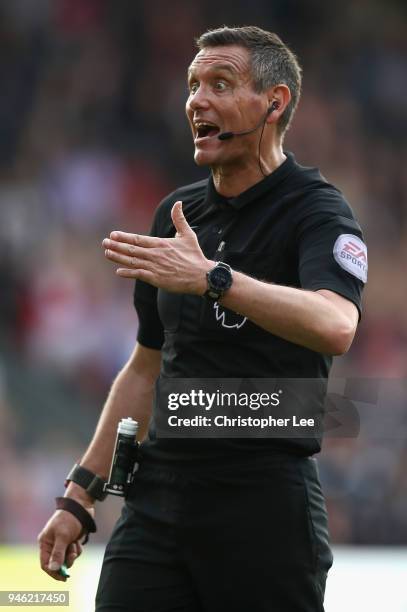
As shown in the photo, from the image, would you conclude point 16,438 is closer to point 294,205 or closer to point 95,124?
point 95,124

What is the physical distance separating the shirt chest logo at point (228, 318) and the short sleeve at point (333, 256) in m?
0.24

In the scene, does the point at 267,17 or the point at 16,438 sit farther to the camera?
the point at 267,17

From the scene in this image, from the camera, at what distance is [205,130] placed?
11.4 ft

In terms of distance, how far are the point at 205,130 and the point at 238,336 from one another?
66 centimetres

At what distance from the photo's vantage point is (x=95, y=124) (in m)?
11.6

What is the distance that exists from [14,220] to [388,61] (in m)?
4.40

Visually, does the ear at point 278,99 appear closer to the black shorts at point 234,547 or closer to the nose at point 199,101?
the nose at point 199,101

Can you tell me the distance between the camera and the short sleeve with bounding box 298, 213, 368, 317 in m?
3.01

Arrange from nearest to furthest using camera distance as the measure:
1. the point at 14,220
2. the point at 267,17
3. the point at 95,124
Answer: the point at 14,220 → the point at 95,124 → the point at 267,17

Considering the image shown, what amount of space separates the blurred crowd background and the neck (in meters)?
4.95

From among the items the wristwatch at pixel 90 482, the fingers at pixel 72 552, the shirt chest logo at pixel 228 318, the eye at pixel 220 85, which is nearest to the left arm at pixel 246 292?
the shirt chest logo at pixel 228 318

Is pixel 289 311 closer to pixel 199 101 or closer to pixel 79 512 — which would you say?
pixel 199 101

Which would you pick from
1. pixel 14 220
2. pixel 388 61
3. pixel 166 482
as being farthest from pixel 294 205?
pixel 388 61

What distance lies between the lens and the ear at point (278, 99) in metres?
3.51
